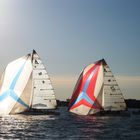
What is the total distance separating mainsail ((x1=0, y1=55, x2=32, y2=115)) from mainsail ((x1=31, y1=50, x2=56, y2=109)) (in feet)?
5.33

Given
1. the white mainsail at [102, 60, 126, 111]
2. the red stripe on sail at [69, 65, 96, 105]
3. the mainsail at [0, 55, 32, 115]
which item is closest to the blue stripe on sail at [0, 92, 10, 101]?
the mainsail at [0, 55, 32, 115]

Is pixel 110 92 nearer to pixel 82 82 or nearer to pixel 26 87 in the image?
pixel 82 82

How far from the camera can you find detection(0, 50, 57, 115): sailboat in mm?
75375

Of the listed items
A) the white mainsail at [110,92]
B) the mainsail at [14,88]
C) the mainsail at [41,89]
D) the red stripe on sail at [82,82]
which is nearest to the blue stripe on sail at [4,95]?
the mainsail at [14,88]

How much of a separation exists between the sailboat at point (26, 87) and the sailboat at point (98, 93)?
6.46 meters

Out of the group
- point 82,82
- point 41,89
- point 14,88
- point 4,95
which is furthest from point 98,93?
point 4,95

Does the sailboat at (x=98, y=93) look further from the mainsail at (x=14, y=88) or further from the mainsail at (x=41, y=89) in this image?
the mainsail at (x=14, y=88)

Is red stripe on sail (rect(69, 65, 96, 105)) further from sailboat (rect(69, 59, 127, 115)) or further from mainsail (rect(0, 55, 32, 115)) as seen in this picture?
mainsail (rect(0, 55, 32, 115))

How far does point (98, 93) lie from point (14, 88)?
53.0ft

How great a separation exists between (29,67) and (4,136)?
3185 centimetres

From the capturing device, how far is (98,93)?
80812 mm

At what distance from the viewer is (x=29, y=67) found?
77375 mm

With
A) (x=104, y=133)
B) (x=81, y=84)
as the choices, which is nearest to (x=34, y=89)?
(x=81, y=84)

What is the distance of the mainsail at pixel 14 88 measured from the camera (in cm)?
7525
